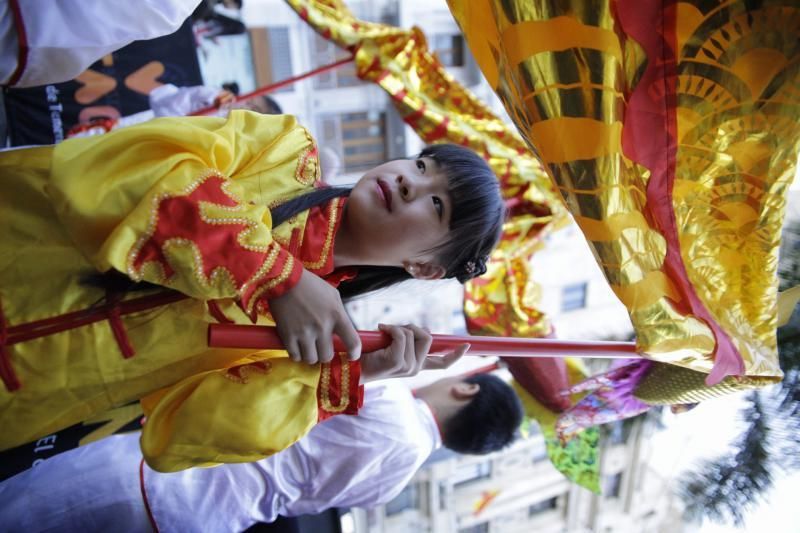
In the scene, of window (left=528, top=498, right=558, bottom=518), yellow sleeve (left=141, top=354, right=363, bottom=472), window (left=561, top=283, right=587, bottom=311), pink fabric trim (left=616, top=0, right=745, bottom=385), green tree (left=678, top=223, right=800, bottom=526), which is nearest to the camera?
pink fabric trim (left=616, top=0, right=745, bottom=385)

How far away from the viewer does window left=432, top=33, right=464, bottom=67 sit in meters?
6.43

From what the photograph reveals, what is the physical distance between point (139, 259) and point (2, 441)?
20.0 inches

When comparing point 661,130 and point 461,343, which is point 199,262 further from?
point 661,130

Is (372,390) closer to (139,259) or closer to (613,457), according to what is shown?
(139,259)

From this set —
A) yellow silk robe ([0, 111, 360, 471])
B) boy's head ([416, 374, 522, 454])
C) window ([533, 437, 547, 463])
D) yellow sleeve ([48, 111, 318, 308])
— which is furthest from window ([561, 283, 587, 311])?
yellow sleeve ([48, 111, 318, 308])

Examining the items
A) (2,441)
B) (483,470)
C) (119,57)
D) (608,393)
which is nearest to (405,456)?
(608,393)

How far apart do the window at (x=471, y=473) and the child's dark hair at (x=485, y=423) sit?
379 cm

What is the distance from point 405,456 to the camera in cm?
174

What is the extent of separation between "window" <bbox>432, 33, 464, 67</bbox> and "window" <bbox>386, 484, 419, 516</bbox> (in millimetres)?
4681

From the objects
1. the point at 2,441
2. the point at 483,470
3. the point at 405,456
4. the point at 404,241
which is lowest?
the point at 483,470

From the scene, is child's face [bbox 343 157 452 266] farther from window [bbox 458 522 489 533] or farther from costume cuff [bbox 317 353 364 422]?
window [bbox 458 522 489 533]

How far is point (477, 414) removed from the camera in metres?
2.04

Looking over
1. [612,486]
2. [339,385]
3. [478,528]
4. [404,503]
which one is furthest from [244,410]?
[612,486]

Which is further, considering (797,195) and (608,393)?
(797,195)
